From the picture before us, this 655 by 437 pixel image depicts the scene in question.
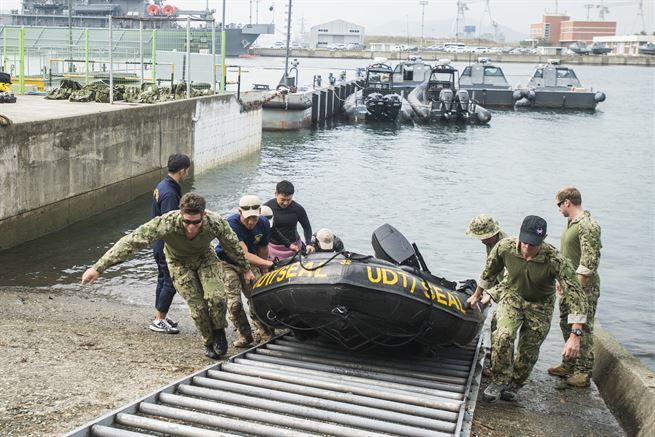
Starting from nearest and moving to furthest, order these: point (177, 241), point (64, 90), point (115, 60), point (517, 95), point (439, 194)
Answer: point (177, 241)
point (64, 90)
point (439, 194)
point (115, 60)
point (517, 95)

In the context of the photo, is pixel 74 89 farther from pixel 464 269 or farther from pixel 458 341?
pixel 458 341

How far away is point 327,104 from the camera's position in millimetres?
42656

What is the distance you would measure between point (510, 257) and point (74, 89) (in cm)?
1534

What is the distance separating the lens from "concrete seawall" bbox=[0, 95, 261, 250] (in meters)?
12.2

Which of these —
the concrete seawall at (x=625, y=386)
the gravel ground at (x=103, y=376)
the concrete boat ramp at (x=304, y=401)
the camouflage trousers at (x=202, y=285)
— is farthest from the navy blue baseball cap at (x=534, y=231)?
the camouflage trousers at (x=202, y=285)

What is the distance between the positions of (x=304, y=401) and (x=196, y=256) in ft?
5.95

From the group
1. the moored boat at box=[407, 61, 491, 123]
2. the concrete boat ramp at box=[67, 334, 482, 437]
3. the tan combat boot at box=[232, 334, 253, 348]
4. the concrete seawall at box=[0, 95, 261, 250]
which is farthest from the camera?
the moored boat at box=[407, 61, 491, 123]

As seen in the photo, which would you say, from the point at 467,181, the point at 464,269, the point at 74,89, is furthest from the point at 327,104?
the point at 464,269

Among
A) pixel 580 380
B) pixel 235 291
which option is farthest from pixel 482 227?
pixel 235 291

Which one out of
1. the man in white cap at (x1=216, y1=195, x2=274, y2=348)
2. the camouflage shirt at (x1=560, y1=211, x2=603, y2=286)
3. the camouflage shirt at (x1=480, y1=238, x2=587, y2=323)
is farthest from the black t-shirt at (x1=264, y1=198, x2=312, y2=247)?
the camouflage shirt at (x1=560, y1=211, x2=603, y2=286)

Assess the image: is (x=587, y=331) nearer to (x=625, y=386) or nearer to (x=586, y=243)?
(x=625, y=386)

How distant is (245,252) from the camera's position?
7.19 m

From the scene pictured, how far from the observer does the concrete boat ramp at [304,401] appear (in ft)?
16.4

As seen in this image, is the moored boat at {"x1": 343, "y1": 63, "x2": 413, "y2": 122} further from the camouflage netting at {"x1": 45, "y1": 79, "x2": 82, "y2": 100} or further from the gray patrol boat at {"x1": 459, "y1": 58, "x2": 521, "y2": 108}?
the camouflage netting at {"x1": 45, "y1": 79, "x2": 82, "y2": 100}
